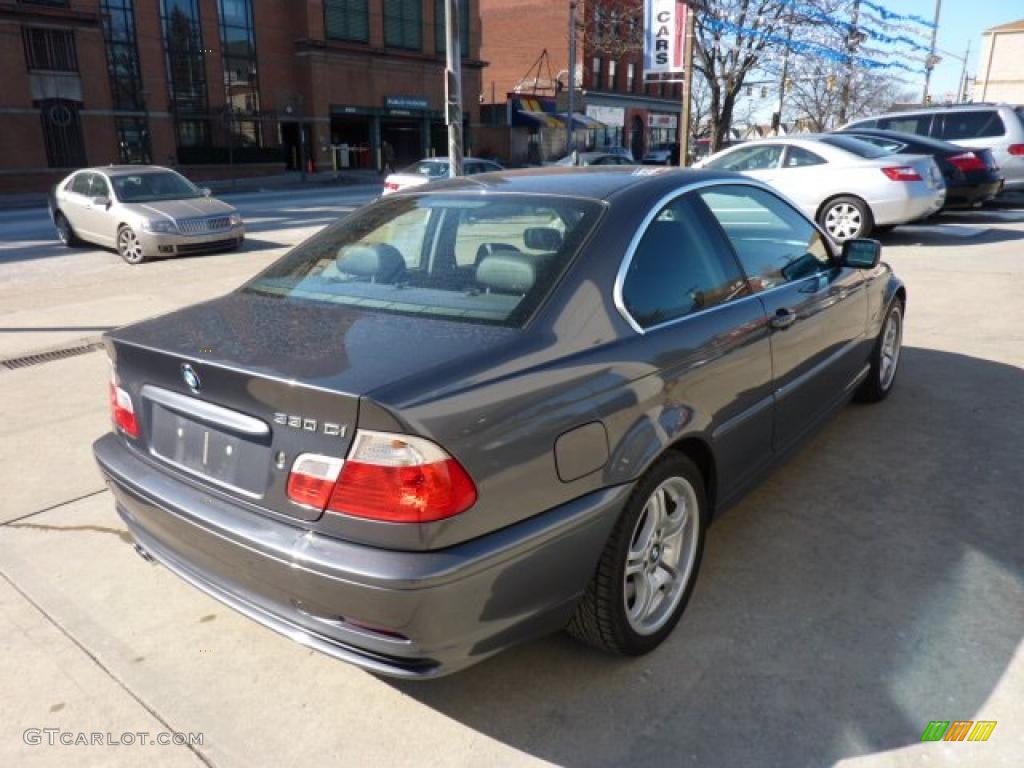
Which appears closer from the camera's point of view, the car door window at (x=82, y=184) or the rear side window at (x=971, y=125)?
the car door window at (x=82, y=184)

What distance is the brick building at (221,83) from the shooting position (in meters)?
31.3

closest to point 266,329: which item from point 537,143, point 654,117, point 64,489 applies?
point 64,489

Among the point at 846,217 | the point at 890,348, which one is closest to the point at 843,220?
the point at 846,217

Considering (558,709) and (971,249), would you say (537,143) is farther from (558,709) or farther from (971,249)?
(558,709)

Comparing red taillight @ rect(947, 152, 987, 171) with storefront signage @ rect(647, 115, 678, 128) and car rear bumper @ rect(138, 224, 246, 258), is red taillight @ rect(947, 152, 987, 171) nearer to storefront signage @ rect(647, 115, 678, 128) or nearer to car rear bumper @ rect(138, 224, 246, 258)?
car rear bumper @ rect(138, 224, 246, 258)

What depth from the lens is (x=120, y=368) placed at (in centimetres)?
275

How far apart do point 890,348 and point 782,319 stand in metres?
→ 2.23

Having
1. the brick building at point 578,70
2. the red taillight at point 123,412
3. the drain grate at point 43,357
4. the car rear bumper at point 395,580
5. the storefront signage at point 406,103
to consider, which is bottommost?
the drain grate at point 43,357

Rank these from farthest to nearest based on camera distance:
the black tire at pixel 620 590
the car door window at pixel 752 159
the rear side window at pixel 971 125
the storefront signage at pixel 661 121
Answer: the storefront signage at pixel 661 121, the rear side window at pixel 971 125, the car door window at pixel 752 159, the black tire at pixel 620 590

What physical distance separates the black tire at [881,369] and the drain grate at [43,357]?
6023 mm

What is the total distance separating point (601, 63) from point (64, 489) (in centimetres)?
5777

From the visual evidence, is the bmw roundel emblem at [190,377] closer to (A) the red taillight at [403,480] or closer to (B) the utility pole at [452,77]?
(A) the red taillight at [403,480]

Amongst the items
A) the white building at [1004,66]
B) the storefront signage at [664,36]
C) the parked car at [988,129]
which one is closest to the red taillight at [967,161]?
the parked car at [988,129]

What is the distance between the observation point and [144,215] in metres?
12.1
